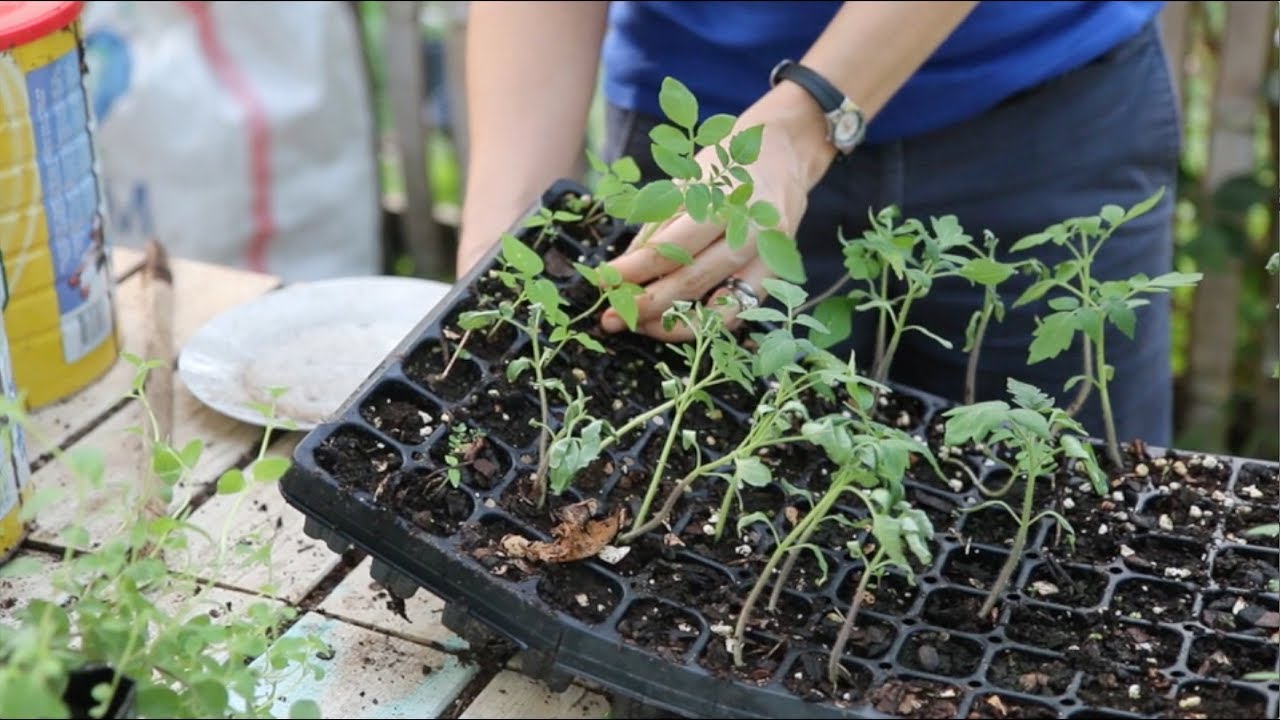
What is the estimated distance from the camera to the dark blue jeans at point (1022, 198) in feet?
5.04

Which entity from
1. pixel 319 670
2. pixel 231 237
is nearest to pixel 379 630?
pixel 319 670

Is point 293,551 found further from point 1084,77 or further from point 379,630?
point 1084,77

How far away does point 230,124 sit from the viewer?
244cm

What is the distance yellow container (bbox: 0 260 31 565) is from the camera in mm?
1020

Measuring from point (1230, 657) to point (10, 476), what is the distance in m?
0.79

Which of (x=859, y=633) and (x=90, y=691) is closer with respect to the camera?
(x=90, y=691)

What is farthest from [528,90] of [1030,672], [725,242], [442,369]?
[1030,672]

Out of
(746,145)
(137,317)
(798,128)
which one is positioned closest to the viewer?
(746,145)

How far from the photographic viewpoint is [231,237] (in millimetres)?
2521

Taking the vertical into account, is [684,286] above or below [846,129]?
below

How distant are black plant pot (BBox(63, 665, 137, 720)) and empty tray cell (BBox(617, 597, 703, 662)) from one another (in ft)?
0.88

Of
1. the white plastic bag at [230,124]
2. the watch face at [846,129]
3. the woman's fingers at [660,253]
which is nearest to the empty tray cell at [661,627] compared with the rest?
the woman's fingers at [660,253]

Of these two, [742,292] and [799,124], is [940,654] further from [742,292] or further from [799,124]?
[799,124]

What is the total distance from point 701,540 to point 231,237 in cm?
173
